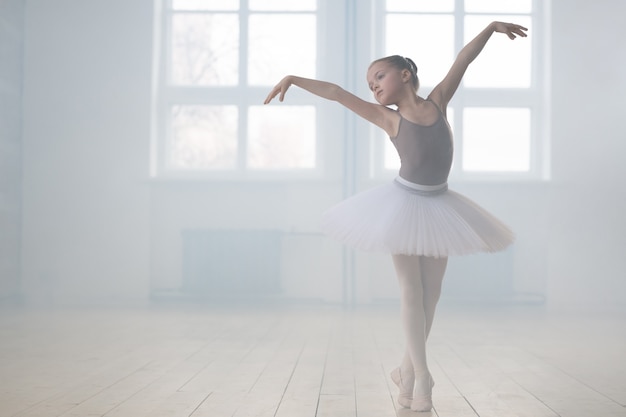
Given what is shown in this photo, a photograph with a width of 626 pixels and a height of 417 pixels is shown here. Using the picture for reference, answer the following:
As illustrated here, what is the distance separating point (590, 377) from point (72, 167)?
12.7 feet

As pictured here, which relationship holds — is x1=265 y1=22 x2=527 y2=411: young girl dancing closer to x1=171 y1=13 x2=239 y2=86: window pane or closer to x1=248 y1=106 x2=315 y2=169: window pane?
x1=248 y1=106 x2=315 y2=169: window pane

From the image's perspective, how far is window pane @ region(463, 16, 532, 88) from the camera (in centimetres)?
545

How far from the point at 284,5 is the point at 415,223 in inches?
153

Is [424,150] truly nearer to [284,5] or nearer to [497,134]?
[497,134]

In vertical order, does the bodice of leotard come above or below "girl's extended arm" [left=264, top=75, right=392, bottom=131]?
below

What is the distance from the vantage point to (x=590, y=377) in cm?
250

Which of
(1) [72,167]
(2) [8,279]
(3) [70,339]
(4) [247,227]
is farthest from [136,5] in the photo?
(3) [70,339]

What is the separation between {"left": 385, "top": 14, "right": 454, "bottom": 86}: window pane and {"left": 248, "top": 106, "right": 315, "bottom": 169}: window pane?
77 cm

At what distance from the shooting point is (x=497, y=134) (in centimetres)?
545

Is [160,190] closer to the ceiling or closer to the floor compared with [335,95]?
closer to the floor

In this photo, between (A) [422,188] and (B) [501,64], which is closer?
(A) [422,188]

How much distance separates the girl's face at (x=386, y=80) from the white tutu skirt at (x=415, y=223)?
0.71 ft

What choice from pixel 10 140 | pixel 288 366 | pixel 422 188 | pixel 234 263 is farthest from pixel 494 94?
pixel 422 188

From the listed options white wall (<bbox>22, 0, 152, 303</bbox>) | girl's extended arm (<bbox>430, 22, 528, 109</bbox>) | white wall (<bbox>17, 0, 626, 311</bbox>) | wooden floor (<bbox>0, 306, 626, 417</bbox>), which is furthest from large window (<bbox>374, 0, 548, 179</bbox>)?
girl's extended arm (<bbox>430, 22, 528, 109</bbox>)
